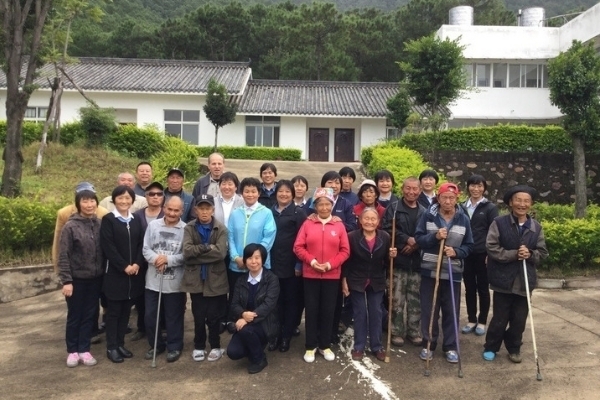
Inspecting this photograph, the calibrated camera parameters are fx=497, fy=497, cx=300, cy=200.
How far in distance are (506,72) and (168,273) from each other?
20.2m

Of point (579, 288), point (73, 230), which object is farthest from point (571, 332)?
point (73, 230)

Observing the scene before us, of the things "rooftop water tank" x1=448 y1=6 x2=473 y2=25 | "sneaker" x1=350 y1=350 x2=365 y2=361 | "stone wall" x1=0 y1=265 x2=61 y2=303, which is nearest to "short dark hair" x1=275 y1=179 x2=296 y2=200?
"sneaker" x1=350 y1=350 x2=365 y2=361

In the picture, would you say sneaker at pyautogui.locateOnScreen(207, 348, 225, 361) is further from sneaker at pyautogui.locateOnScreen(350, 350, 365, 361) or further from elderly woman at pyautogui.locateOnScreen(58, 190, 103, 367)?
sneaker at pyautogui.locateOnScreen(350, 350, 365, 361)

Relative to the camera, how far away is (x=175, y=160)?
1034cm

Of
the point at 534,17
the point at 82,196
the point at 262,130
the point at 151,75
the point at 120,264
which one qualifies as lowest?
the point at 120,264

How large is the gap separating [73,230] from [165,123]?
18033 mm

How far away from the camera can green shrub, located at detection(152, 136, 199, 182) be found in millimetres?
9677

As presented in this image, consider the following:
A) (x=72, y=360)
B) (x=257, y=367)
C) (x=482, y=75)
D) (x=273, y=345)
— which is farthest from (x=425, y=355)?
(x=482, y=75)

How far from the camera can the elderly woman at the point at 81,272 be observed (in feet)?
13.9

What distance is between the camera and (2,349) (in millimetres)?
4695

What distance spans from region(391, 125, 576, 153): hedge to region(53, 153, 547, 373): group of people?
7.69m

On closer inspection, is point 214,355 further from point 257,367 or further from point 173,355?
point 257,367

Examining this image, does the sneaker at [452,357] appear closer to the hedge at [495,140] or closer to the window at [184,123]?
the hedge at [495,140]

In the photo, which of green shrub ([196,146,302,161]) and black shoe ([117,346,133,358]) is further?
green shrub ([196,146,302,161])
